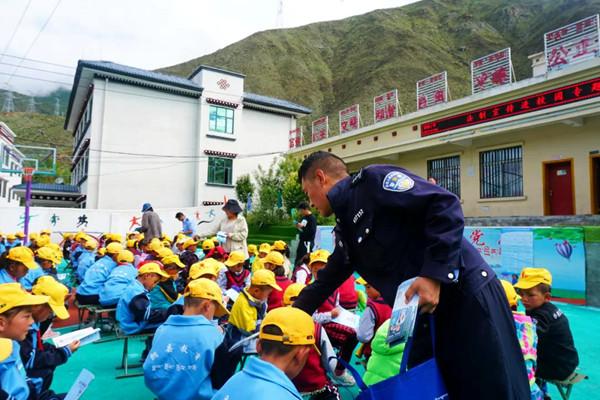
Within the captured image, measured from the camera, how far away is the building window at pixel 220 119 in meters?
24.2

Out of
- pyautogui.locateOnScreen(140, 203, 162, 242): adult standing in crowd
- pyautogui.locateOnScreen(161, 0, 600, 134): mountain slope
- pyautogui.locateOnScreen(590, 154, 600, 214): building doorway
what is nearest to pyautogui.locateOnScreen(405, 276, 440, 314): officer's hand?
pyautogui.locateOnScreen(140, 203, 162, 242): adult standing in crowd

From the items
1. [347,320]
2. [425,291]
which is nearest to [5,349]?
[425,291]

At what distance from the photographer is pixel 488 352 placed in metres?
1.39

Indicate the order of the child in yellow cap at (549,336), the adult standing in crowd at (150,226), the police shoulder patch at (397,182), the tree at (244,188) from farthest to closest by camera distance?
the tree at (244,188) < the adult standing in crowd at (150,226) < the child in yellow cap at (549,336) < the police shoulder patch at (397,182)

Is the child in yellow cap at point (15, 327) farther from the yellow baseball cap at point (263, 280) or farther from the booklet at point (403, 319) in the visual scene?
the booklet at point (403, 319)

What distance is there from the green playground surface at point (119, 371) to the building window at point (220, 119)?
66.2ft

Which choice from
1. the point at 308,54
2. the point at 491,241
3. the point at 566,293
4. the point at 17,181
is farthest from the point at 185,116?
the point at 308,54

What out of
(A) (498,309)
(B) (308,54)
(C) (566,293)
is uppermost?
(B) (308,54)

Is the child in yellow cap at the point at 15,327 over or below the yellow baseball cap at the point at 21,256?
below

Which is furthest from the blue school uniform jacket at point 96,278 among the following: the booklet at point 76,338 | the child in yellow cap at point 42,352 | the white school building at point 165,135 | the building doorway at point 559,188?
the white school building at point 165,135

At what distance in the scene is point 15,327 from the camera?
2314 mm

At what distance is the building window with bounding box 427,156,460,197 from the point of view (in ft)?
48.3

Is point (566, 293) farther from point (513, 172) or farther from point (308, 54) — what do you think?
point (308, 54)

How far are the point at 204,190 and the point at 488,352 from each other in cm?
2340
